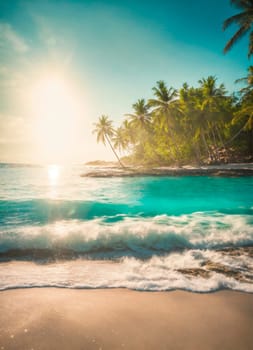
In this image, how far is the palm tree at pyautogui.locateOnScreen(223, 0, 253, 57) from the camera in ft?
53.1

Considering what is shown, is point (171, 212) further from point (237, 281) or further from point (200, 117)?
point (200, 117)

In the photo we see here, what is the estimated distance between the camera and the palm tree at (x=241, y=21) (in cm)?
1617

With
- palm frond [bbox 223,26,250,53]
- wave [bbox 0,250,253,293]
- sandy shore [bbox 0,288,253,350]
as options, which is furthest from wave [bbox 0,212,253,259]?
palm frond [bbox 223,26,250,53]

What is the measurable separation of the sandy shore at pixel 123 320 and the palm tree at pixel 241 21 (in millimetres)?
20383

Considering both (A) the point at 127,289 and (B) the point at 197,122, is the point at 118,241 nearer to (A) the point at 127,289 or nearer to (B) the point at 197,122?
(A) the point at 127,289

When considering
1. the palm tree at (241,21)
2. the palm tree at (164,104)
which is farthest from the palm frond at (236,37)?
the palm tree at (164,104)

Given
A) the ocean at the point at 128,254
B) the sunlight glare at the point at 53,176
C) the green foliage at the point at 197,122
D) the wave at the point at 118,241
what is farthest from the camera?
the green foliage at the point at 197,122

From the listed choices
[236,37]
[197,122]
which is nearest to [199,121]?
[197,122]

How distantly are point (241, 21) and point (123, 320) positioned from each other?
22780 millimetres

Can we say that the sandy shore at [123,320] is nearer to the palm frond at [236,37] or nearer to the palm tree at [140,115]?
the palm frond at [236,37]

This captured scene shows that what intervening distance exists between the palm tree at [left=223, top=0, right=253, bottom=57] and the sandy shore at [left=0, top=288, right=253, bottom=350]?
802 inches

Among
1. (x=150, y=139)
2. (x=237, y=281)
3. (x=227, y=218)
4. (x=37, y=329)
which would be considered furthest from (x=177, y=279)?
(x=150, y=139)

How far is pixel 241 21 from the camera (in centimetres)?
1620

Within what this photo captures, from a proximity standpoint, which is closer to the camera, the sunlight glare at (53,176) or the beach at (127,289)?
the beach at (127,289)
